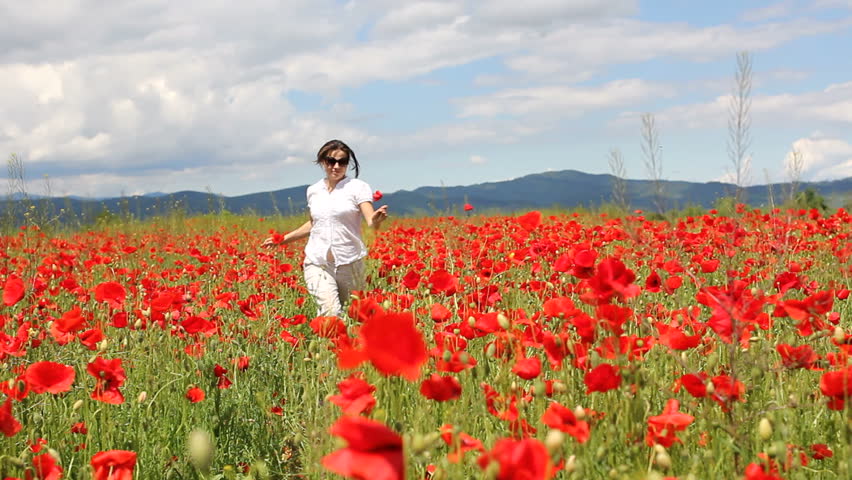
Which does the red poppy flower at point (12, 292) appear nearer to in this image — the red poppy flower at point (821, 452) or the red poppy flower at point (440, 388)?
the red poppy flower at point (440, 388)

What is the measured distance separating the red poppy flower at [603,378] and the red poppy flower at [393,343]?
0.78 metres

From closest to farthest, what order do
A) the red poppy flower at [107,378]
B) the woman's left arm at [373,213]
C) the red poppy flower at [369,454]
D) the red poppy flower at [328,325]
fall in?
the red poppy flower at [369,454] → the red poppy flower at [107,378] → the red poppy flower at [328,325] → the woman's left arm at [373,213]

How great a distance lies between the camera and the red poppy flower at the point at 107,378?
1979 mm

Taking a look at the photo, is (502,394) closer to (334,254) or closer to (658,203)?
(658,203)

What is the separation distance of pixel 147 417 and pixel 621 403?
1.73m

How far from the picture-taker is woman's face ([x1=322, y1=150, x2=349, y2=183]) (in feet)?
16.3

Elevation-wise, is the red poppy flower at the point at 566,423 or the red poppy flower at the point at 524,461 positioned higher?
the red poppy flower at the point at 524,461

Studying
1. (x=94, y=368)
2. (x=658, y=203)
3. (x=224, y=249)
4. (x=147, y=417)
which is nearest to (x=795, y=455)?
(x=658, y=203)

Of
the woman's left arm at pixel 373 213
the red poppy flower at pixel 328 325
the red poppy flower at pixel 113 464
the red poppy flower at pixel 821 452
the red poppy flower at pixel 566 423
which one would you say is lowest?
the red poppy flower at pixel 821 452

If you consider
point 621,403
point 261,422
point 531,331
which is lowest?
point 261,422

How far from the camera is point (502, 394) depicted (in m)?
1.86

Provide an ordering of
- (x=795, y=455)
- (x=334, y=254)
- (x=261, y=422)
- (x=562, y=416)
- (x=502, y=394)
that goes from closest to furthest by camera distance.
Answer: (x=562, y=416) → (x=795, y=455) → (x=502, y=394) → (x=261, y=422) → (x=334, y=254)

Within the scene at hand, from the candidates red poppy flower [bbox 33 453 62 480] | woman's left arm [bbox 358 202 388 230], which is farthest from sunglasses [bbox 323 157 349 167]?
red poppy flower [bbox 33 453 62 480]

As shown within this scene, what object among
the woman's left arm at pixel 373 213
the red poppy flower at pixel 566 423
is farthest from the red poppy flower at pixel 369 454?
the woman's left arm at pixel 373 213
